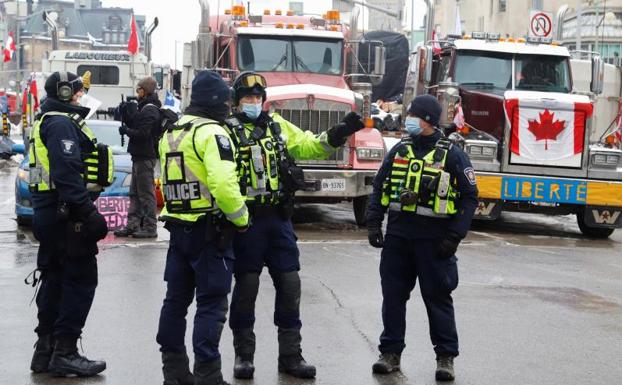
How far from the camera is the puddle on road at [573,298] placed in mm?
10023

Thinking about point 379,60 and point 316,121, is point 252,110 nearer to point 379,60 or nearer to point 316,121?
point 316,121

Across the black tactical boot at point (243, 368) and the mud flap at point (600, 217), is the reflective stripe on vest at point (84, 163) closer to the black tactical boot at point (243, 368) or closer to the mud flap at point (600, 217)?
the black tactical boot at point (243, 368)

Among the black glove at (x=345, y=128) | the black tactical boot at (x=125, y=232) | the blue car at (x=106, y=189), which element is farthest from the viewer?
the blue car at (x=106, y=189)

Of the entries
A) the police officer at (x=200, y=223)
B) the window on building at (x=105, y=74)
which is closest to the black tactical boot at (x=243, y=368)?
the police officer at (x=200, y=223)

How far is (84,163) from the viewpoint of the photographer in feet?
23.9

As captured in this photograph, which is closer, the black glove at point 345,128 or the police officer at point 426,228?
the black glove at point 345,128

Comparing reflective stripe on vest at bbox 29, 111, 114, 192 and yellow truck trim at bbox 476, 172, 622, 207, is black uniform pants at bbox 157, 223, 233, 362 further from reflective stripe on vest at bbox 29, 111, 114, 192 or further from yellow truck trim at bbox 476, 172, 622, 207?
yellow truck trim at bbox 476, 172, 622, 207

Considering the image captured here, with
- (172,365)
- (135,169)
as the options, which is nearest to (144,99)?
(135,169)

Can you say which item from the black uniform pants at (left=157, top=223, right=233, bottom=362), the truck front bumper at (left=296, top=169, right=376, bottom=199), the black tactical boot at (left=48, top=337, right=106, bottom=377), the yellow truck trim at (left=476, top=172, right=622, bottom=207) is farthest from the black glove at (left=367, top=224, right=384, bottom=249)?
the yellow truck trim at (left=476, top=172, right=622, bottom=207)

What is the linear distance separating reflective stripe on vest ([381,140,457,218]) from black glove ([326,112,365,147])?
509mm

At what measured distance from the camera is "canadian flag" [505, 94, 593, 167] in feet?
51.0

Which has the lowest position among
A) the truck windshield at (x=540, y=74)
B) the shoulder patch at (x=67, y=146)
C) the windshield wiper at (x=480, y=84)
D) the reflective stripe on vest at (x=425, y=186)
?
the reflective stripe on vest at (x=425, y=186)

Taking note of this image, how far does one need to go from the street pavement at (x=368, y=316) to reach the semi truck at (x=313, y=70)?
109 centimetres

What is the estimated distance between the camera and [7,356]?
7.59 metres
